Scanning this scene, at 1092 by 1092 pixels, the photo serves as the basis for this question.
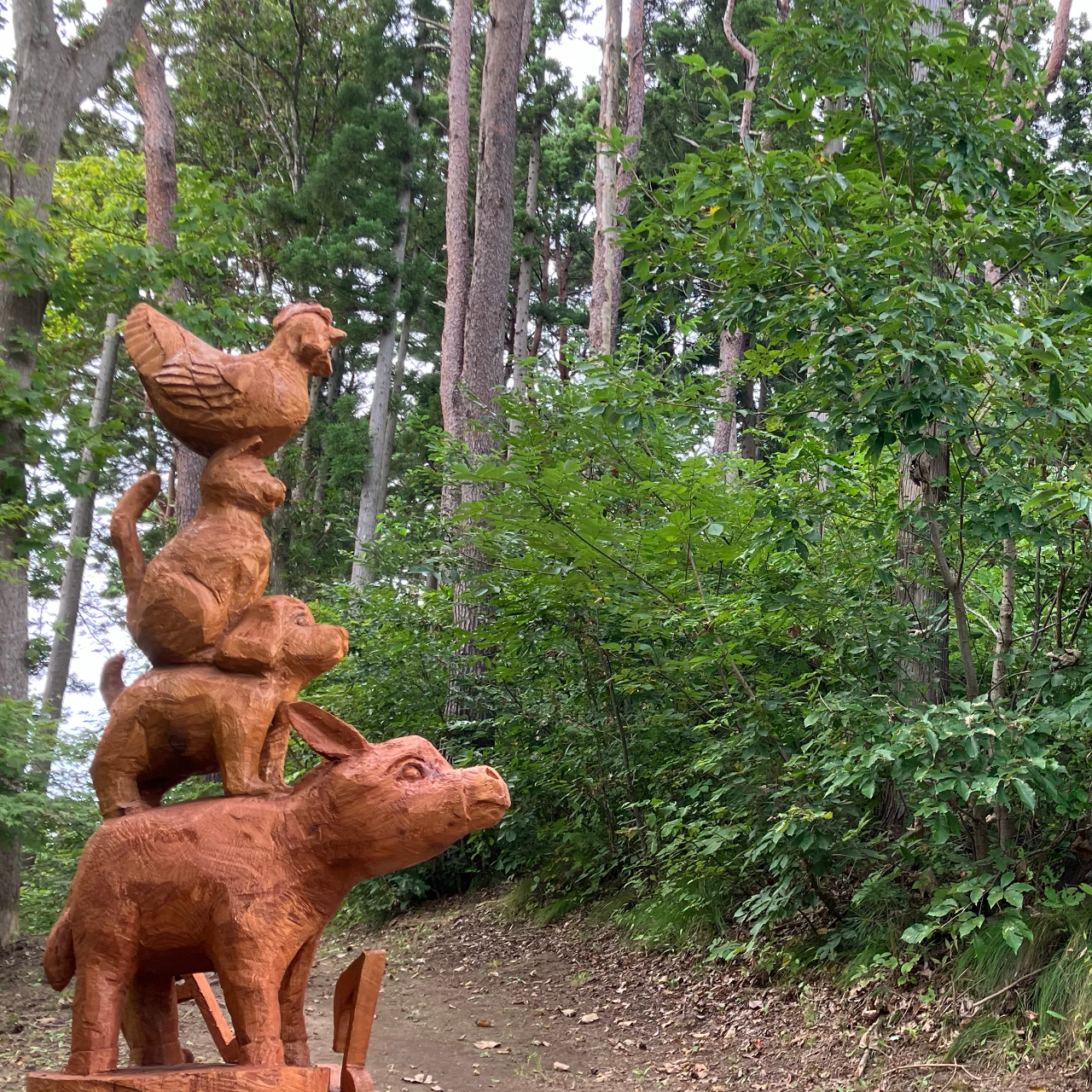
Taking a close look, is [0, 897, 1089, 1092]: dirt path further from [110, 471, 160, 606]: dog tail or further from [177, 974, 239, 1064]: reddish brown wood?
[110, 471, 160, 606]: dog tail

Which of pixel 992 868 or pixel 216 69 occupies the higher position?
pixel 216 69

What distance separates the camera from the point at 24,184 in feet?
20.3

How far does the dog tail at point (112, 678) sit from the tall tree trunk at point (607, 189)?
1016 centimetres

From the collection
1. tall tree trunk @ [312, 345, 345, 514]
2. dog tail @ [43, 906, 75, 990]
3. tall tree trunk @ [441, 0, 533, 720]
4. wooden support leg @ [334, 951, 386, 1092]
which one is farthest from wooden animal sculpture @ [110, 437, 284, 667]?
tall tree trunk @ [312, 345, 345, 514]

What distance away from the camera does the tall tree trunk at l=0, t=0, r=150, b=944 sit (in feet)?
19.1

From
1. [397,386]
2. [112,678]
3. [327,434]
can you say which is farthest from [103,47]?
[397,386]

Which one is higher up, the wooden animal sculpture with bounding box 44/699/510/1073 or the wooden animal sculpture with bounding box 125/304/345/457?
the wooden animal sculpture with bounding box 125/304/345/457

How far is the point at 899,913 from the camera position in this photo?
4988 mm

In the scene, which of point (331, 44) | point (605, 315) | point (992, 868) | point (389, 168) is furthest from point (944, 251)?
point (331, 44)

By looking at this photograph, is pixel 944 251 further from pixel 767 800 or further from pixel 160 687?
pixel 160 687

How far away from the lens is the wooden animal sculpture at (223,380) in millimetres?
2889

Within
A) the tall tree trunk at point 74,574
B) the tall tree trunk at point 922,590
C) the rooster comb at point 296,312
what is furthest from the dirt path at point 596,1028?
the tall tree trunk at point 74,574

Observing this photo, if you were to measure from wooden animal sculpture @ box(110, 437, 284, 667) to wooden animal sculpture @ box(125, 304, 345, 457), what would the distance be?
8 cm

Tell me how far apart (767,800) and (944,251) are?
2951mm
